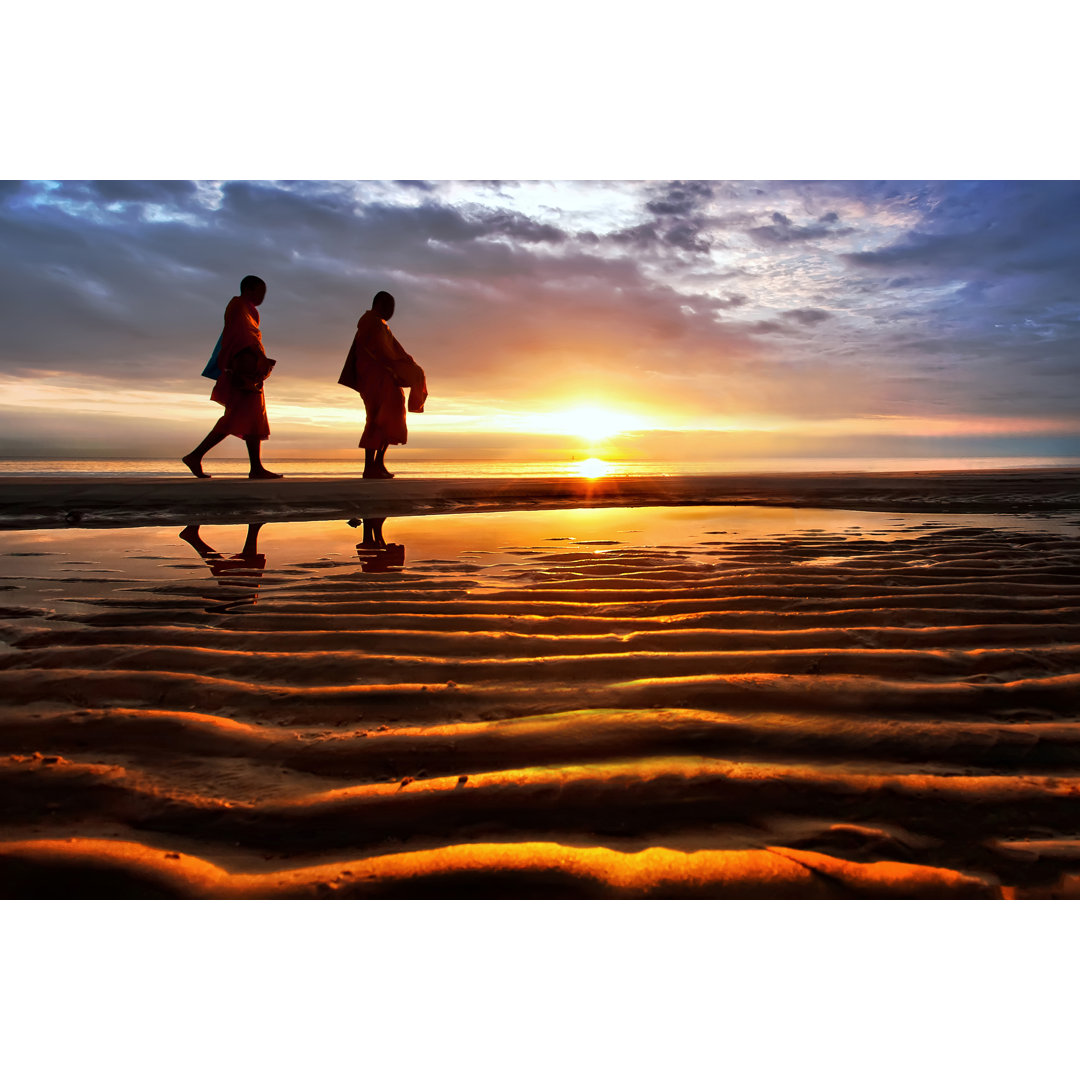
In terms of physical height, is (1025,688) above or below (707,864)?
above

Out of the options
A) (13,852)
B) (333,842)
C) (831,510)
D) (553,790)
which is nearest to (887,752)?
(553,790)

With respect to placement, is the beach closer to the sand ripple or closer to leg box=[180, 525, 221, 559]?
the sand ripple

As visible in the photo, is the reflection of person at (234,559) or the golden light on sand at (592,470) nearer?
the reflection of person at (234,559)

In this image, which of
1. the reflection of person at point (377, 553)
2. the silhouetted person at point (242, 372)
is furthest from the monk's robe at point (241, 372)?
the reflection of person at point (377, 553)

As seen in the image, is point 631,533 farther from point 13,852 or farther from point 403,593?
point 13,852

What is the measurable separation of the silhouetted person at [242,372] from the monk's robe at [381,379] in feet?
3.61

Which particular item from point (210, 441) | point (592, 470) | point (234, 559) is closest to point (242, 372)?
point (210, 441)

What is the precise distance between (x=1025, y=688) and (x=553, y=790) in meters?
1.20

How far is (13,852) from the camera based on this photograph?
0.99m

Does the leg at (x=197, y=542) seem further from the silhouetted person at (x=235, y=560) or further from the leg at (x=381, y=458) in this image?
the leg at (x=381, y=458)

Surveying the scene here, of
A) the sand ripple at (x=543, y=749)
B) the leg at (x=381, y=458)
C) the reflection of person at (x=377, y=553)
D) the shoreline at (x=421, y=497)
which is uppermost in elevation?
the leg at (x=381, y=458)

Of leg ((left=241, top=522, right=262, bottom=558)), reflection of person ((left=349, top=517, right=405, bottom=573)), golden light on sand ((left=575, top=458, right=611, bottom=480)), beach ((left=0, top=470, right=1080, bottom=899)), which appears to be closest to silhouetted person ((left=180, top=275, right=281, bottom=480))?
leg ((left=241, top=522, right=262, bottom=558))

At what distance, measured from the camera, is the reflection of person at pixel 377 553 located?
3051 millimetres

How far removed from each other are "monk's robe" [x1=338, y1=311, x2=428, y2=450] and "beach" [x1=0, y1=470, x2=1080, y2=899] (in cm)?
506
